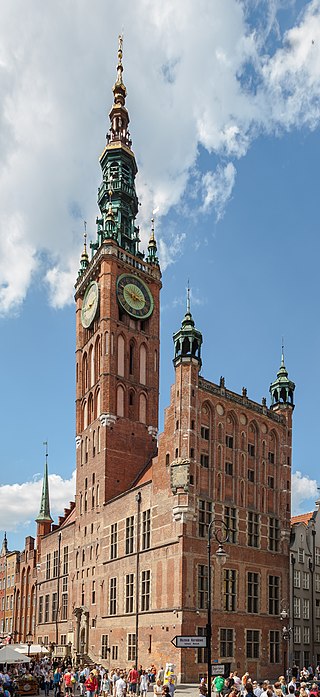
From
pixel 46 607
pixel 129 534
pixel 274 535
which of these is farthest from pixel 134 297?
pixel 46 607

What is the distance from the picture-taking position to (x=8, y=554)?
107500mm

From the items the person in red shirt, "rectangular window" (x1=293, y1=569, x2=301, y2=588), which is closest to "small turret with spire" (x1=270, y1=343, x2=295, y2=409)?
"rectangular window" (x1=293, y1=569, x2=301, y2=588)

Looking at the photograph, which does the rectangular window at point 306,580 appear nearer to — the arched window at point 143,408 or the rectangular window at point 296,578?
the rectangular window at point 296,578

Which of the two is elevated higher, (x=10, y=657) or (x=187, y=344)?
(x=187, y=344)

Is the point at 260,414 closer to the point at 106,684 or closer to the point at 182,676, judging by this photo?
the point at 182,676

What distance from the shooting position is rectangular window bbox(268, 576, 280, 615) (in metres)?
55.0

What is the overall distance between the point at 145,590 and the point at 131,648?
4822mm

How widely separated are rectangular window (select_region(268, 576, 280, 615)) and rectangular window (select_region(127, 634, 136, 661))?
10074mm

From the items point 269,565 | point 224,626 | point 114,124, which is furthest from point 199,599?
point 114,124

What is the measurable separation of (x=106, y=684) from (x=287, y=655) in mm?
20909

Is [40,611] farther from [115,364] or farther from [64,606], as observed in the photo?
[115,364]

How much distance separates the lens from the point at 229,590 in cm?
5112

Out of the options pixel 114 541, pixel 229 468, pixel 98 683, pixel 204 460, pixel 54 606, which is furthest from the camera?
pixel 54 606

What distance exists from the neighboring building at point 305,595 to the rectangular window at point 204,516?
35.1 ft
